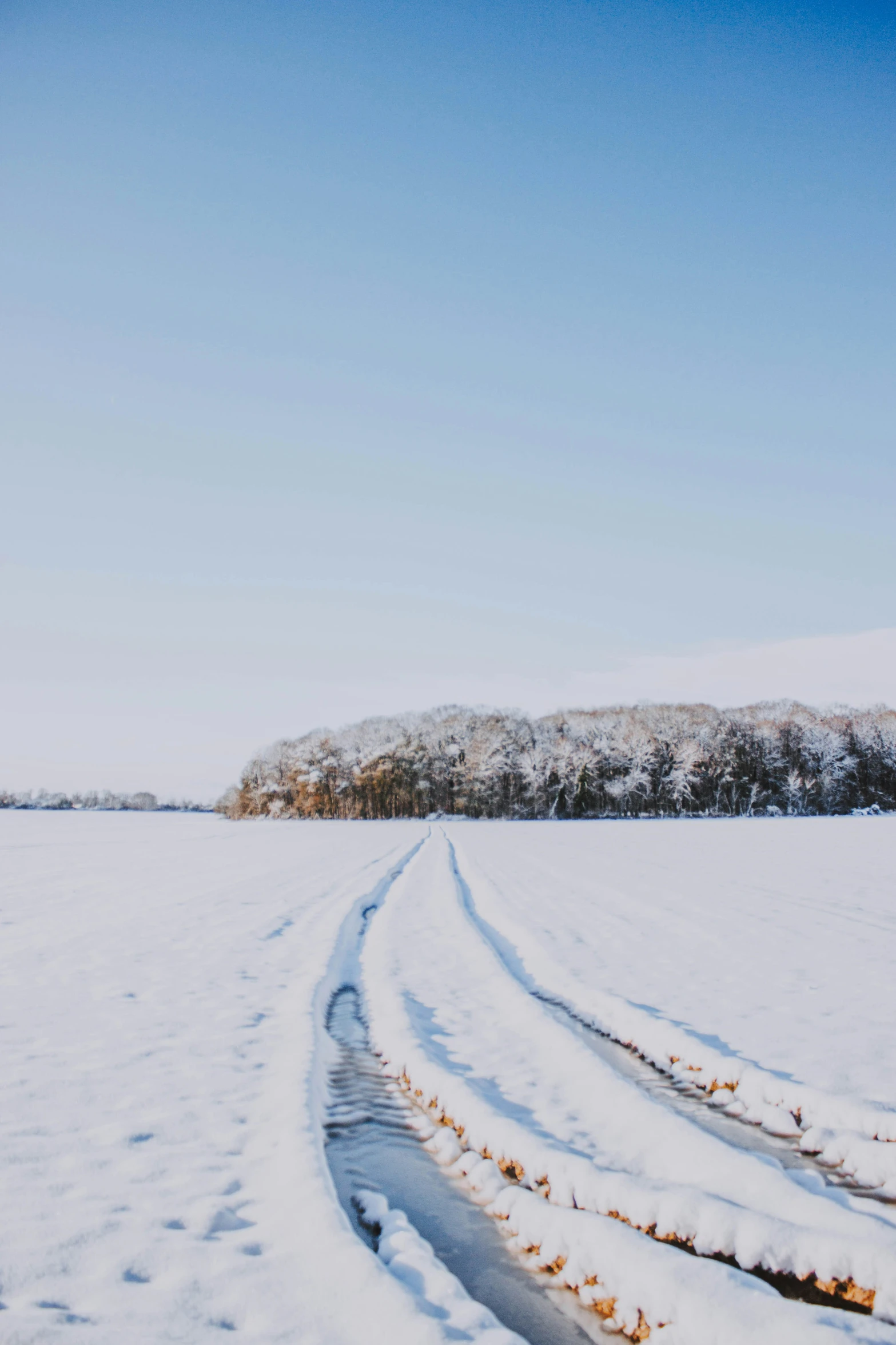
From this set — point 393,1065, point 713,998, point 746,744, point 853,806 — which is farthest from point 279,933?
point 853,806

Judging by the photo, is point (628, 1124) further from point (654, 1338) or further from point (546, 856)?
point (546, 856)

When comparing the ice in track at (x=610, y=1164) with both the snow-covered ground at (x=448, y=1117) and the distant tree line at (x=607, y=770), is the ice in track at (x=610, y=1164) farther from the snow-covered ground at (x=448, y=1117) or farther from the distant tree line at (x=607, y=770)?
the distant tree line at (x=607, y=770)

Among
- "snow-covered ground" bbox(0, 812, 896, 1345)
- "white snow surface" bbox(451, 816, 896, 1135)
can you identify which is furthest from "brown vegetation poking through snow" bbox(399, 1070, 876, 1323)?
"white snow surface" bbox(451, 816, 896, 1135)

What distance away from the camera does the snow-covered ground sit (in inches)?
105

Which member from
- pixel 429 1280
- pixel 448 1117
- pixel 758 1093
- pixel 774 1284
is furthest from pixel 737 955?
pixel 429 1280

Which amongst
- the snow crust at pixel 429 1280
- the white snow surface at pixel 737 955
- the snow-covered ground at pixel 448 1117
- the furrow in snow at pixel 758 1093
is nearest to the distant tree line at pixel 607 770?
the white snow surface at pixel 737 955

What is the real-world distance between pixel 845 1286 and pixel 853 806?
95.0 meters

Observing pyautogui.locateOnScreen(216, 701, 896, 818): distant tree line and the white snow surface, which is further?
pyautogui.locateOnScreen(216, 701, 896, 818): distant tree line

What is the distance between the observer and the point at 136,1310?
2.61m

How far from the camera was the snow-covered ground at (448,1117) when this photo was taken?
266 cm

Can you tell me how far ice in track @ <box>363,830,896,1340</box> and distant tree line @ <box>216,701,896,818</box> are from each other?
249 ft

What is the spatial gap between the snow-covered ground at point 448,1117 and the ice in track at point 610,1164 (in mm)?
15

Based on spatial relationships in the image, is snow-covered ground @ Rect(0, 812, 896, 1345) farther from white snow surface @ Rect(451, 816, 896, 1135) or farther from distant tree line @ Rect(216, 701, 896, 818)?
distant tree line @ Rect(216, 701, 896, 818)

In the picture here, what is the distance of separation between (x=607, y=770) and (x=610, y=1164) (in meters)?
81.1
